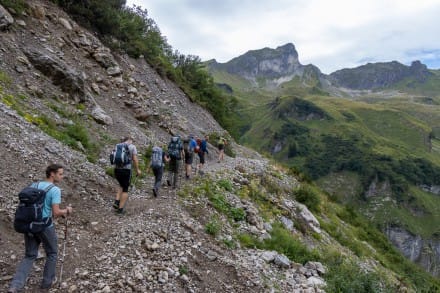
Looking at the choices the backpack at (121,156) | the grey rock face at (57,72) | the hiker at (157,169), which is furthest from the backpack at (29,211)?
the grey rock face at (57,72)

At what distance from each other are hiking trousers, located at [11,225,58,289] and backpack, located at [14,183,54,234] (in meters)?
0.25

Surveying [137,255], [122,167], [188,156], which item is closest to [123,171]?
[122,167]

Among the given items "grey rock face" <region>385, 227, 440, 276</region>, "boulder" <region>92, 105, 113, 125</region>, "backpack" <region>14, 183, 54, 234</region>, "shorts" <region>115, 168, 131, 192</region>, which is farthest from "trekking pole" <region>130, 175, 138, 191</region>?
"grey rock face" <region>385, 227, 440, 276</region>

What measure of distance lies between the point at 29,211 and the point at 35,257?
40.5 inches

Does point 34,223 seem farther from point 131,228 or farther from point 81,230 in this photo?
point 131,228

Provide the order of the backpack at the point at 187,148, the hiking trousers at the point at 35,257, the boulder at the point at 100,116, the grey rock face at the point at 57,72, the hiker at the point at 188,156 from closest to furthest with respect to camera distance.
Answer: the hiking trousers at the point at 35,257
the hiker at the point at 188,156
the backpack at the point at 187,148
the grey rock face at the point at 57,72
the boulder at the point at 100,116

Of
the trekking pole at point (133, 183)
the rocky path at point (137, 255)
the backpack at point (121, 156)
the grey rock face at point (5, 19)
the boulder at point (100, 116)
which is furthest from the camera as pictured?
the boulder at point (100, 116)

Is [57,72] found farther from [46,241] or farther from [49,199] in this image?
[46,241]

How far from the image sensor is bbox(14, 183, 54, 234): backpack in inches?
249

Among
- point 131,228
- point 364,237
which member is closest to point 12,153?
point 131,228

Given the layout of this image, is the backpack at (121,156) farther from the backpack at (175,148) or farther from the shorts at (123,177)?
the backpack at (175,148)

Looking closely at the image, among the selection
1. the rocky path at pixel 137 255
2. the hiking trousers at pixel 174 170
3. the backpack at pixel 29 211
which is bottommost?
the rocky path at pixel 137 255

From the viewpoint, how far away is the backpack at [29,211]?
6.32 m

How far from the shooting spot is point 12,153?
10.6 metres
